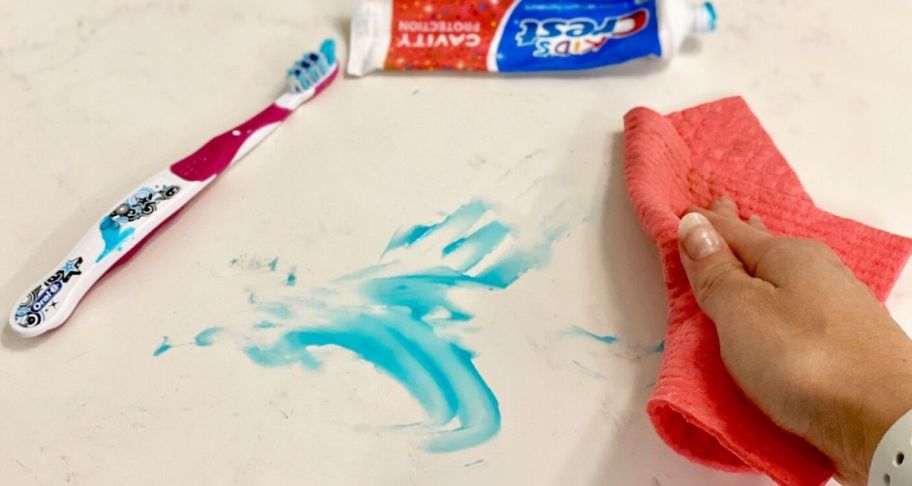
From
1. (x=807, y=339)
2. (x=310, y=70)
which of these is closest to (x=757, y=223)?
(x=807, y=339)

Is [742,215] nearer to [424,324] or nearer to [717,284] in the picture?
[717,284]

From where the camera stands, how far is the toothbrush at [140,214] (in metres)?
0.65

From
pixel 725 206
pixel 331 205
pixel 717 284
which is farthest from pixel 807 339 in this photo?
pixel 331 205

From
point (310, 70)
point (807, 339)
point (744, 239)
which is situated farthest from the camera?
point (310, 70)

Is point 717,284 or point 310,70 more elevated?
point 310,70

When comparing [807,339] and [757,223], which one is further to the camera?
[757,223]

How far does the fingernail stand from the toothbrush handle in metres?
0.38

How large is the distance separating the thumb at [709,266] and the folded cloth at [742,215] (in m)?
0.02

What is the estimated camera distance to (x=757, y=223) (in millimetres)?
695

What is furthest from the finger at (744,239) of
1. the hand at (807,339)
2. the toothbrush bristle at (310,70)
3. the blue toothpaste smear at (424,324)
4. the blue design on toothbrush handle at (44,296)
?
the blue design on toothbrush handle at (44,296)

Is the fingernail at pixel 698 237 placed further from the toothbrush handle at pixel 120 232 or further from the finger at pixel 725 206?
the toothbrush handle at pixel 120 232

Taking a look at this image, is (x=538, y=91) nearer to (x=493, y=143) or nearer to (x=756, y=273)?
(x=493, y=143)

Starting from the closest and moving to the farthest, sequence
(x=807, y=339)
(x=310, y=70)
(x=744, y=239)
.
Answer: (x=807, y=339) < (x=744, y=239) < (x=310, y=70)

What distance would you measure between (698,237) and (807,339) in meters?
0.12
